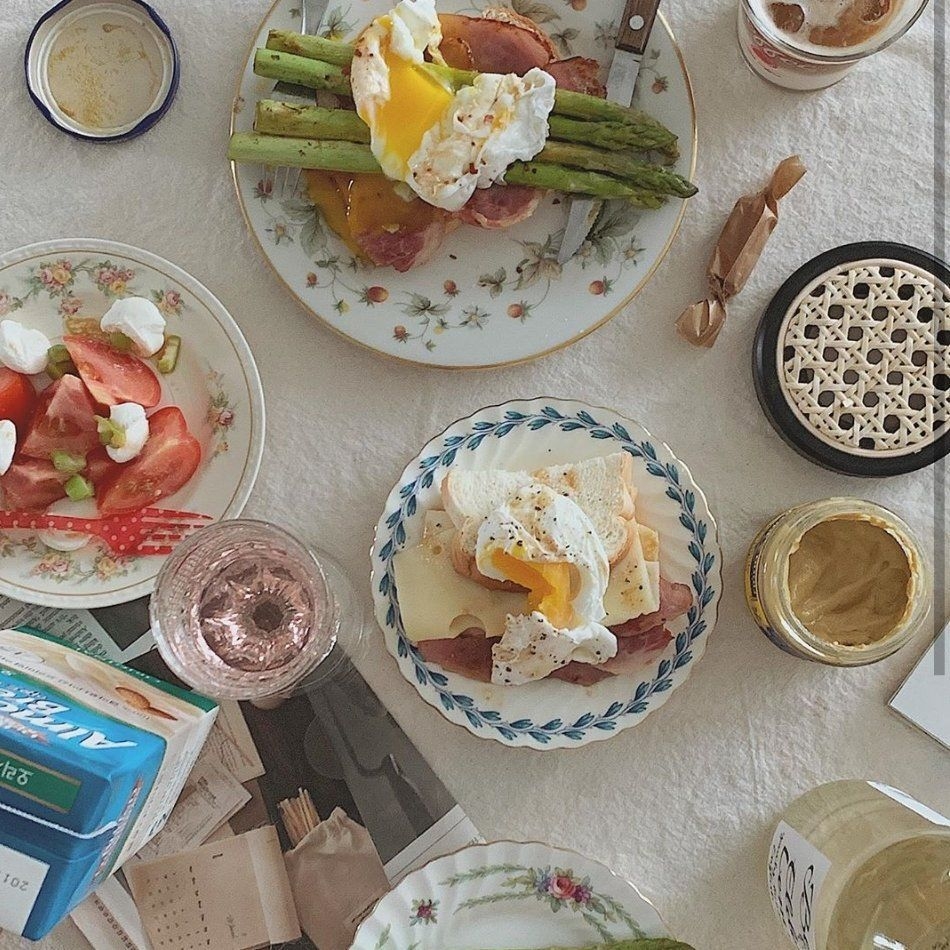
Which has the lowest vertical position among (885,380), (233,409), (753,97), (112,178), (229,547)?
(229,547)

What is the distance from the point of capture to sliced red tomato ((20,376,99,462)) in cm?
121

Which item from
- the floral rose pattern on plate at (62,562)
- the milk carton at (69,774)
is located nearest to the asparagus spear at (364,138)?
the floral rose pattern on plate at (62,562)

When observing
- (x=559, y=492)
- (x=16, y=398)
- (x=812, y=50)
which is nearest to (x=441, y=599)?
(x=559, y=492)

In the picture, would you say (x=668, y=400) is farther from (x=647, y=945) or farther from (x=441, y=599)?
(x=647, y=945)

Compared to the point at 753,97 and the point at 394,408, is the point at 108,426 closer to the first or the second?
the point at 394,408

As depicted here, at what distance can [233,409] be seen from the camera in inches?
49.0

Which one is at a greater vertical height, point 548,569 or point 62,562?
point 548,569

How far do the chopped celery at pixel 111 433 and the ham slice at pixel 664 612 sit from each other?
0.62 m

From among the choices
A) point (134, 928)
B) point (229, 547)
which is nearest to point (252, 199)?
point (229, 547)

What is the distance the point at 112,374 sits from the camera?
1229 millimetres

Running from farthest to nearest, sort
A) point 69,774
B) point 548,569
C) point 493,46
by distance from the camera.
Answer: point 493,46 < point 548,569 < point 69,774

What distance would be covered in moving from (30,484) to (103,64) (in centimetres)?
55

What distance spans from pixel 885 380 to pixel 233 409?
80 centimetres

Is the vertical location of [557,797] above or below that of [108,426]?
below
